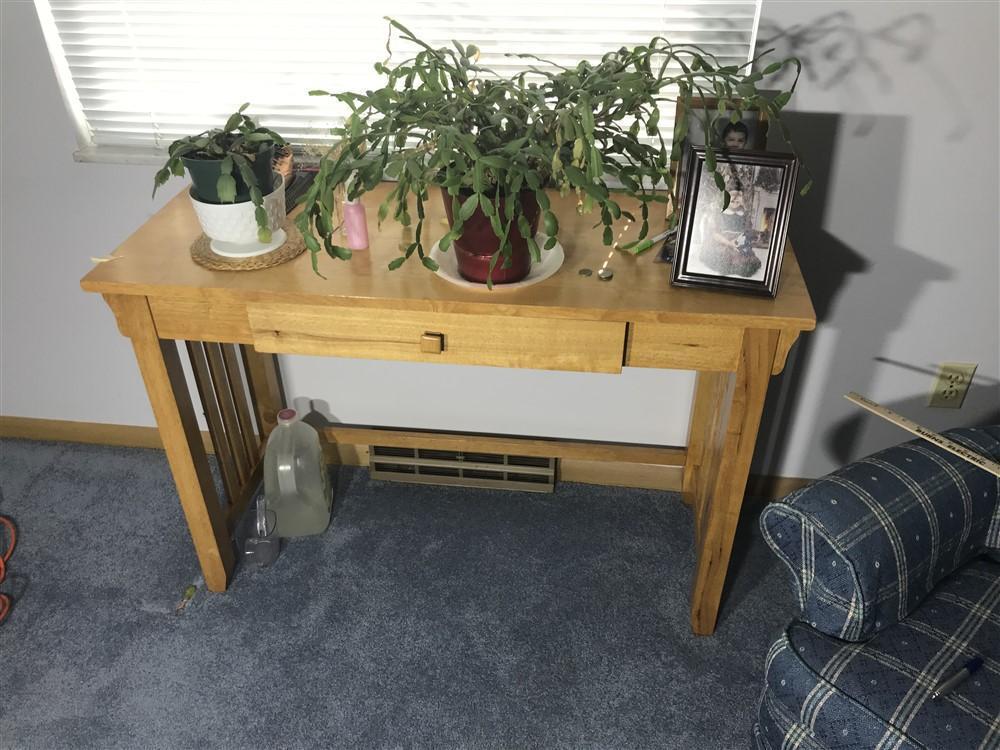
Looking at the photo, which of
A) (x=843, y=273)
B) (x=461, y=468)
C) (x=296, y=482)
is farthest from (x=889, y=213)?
(x=296, y=482)

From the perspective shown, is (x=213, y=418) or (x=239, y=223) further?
(x=213, y=418)

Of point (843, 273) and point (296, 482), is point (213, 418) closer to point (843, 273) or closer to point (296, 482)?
point (296, 482)

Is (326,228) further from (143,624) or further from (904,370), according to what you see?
(904,370)

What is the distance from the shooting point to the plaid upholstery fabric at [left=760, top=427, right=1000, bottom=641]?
1.20 meters

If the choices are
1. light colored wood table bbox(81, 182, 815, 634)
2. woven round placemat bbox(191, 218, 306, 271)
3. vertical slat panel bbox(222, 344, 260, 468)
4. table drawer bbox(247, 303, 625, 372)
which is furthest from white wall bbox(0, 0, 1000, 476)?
table drawer bbox(247, 303, 625, 372)

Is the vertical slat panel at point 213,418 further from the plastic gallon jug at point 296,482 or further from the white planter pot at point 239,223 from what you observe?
the white planter pot at point 239,223

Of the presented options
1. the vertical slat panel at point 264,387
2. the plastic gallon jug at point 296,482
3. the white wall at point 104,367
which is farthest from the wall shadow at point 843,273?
the vertical slat panel at point 264,387

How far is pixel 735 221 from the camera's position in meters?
1.24

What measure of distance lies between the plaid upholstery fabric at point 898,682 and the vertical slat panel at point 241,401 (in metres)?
1.28

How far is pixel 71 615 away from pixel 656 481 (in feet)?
4.40

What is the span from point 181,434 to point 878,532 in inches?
47.7

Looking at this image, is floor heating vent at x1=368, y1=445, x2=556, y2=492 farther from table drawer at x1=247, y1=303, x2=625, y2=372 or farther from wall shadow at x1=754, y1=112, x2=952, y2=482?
table drawer at x1=247, y1=303, x2=625, y2=372

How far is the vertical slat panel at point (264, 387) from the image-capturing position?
Result: 1.92m

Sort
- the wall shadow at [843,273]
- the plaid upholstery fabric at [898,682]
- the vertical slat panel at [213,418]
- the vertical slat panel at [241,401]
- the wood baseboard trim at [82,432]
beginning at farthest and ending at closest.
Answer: the wood baseboard trim at [82,432] < the vertical slat panel at [241,401] < the vertical slat panel at [213,418] < the wall shadow at [843,273] < the plaid upholstery fabric at [898,682]
